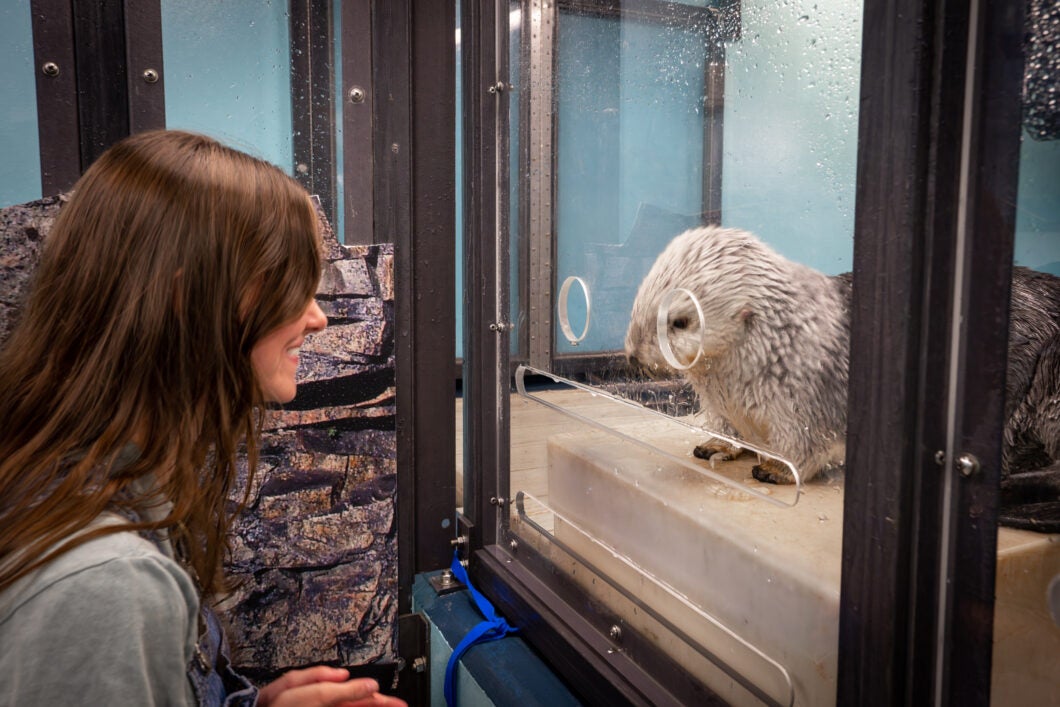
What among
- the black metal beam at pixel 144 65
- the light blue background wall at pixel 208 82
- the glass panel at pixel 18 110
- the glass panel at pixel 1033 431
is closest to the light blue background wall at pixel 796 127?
the glass panel at pixel 1033 431

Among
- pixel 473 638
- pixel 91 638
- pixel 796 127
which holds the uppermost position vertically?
pixel 796 127

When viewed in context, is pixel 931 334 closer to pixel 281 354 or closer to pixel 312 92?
pixel 281 354

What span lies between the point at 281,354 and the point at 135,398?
0.56ft

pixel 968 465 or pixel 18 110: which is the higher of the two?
pixel 18 110

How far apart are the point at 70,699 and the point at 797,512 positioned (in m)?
0.65

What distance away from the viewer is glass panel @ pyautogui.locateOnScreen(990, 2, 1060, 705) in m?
0.50

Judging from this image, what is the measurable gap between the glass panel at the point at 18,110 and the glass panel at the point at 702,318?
2.58ft

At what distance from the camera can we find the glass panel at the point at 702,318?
72cm

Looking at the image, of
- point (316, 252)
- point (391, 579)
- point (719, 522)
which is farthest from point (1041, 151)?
point (391, 579)

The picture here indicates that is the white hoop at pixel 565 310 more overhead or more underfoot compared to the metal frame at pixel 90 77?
more underfoot

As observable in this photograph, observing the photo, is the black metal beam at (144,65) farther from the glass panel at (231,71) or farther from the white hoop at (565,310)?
the white hoop at (565,310)

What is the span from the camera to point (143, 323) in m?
0.64

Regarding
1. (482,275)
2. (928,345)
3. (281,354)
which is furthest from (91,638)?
(482,275)

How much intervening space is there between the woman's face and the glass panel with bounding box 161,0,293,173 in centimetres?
57
